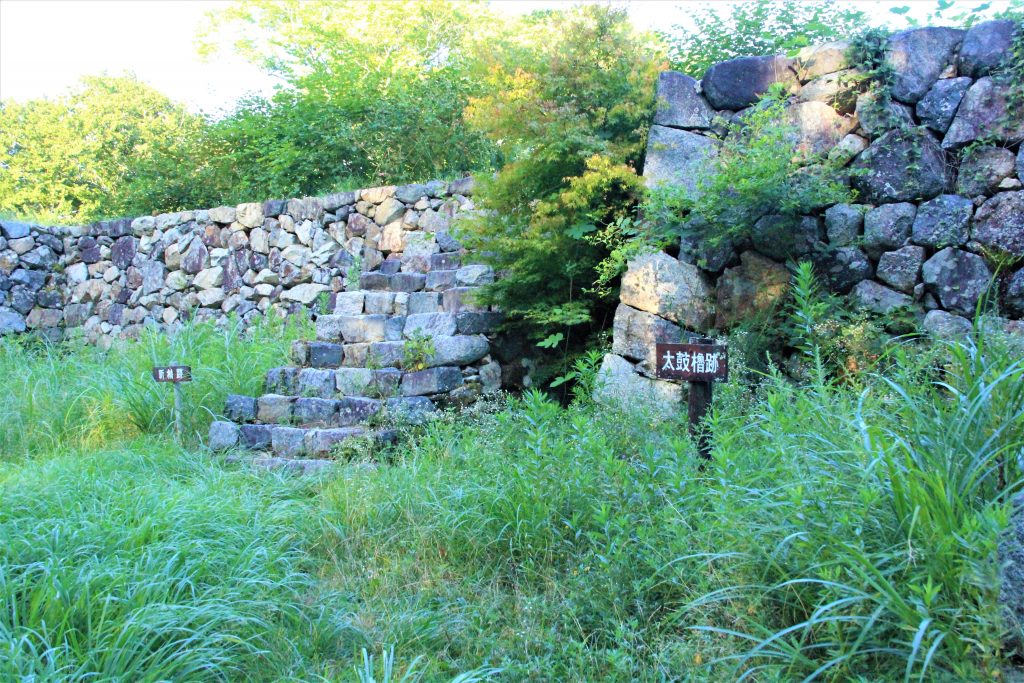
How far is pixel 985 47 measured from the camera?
504 cm

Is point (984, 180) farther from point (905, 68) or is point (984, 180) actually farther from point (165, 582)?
point (165, 582)

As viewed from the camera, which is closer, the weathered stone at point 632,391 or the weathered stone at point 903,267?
the weathered stone at point 632,391

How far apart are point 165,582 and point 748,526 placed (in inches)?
80.1

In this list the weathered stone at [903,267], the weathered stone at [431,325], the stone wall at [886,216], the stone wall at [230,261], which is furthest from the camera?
the stone wall at [230,261]

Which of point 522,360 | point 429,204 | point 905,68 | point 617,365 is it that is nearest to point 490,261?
point 522,360

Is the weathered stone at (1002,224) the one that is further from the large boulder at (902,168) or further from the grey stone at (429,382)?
the grey stone at (429,382)

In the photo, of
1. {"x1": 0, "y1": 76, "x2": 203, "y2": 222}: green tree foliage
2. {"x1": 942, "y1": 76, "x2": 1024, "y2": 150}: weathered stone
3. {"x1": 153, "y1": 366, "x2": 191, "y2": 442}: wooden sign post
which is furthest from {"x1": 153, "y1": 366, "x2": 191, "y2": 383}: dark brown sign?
{"x1": 0, "y1": 76, "x2": 203, "y2": 222}: green tree foliage

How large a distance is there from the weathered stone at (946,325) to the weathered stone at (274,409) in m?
4.33

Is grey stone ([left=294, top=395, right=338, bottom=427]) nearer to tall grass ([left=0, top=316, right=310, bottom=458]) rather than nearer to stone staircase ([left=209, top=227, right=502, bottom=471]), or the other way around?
stone staircase ([left=209, top=227, right=502, bottom=471])

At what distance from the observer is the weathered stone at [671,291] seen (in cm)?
536

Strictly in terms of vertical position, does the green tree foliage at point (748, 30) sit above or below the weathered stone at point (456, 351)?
above

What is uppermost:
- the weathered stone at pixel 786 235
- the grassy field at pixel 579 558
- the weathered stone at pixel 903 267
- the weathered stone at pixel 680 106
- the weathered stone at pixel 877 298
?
the weathered stone at pixel 680 106

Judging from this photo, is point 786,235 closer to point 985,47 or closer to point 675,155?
point 675,155

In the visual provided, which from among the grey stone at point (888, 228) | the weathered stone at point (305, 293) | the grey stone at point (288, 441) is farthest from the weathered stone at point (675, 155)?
the weathered stone at point (305, 293)
